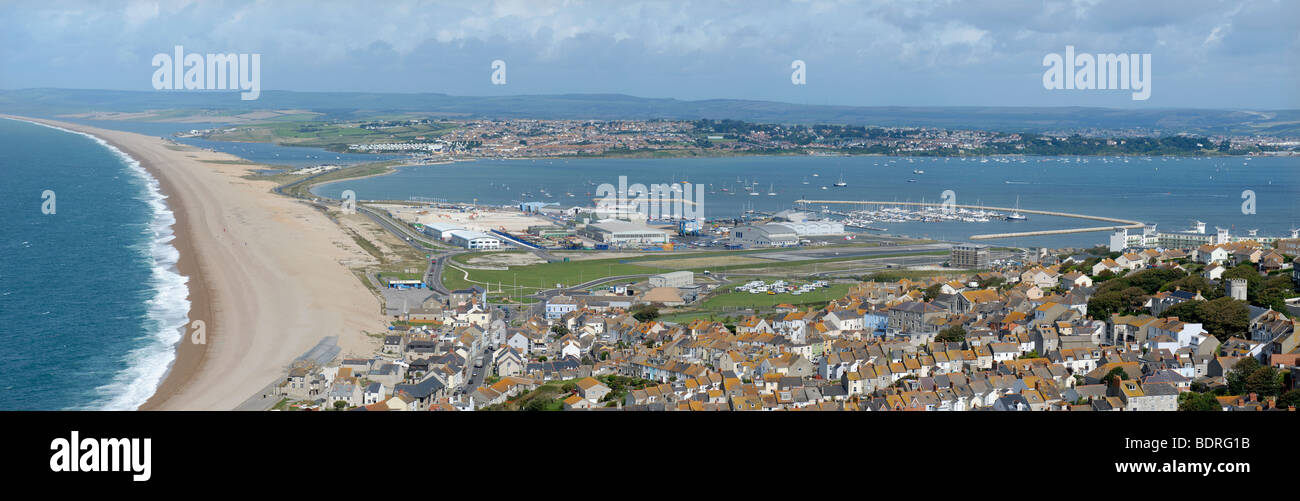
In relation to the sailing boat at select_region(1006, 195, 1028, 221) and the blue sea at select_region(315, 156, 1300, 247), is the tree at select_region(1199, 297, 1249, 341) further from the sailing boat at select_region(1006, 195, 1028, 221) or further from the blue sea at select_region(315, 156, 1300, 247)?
the sailing boat at select_region(1006, 195, 1028, 221)

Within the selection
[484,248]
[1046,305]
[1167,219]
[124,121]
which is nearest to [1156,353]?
[1046,305]

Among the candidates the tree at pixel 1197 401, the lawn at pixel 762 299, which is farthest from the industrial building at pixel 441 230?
the tree at pixel 1197 401

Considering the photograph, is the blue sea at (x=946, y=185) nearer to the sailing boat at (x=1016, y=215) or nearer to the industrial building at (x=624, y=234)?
the sailing boat at (x=1016, y=215)

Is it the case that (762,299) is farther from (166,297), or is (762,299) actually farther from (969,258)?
(166,297)

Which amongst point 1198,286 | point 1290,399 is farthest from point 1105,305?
point 1290,399

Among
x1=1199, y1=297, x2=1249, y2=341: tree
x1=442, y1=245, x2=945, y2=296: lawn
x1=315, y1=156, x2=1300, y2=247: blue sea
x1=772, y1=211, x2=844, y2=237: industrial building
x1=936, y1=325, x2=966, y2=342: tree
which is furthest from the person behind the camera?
x1=315, y1=156, x2=1300, y2=247: blue sea

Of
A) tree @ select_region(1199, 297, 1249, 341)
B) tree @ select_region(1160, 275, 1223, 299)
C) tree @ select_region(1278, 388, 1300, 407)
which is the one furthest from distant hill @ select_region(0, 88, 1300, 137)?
tree @ select_region(1278, 388, 1300, 407)

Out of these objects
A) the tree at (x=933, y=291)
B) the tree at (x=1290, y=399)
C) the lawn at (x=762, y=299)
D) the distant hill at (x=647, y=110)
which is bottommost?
the lawn at (x=762, y=299)
